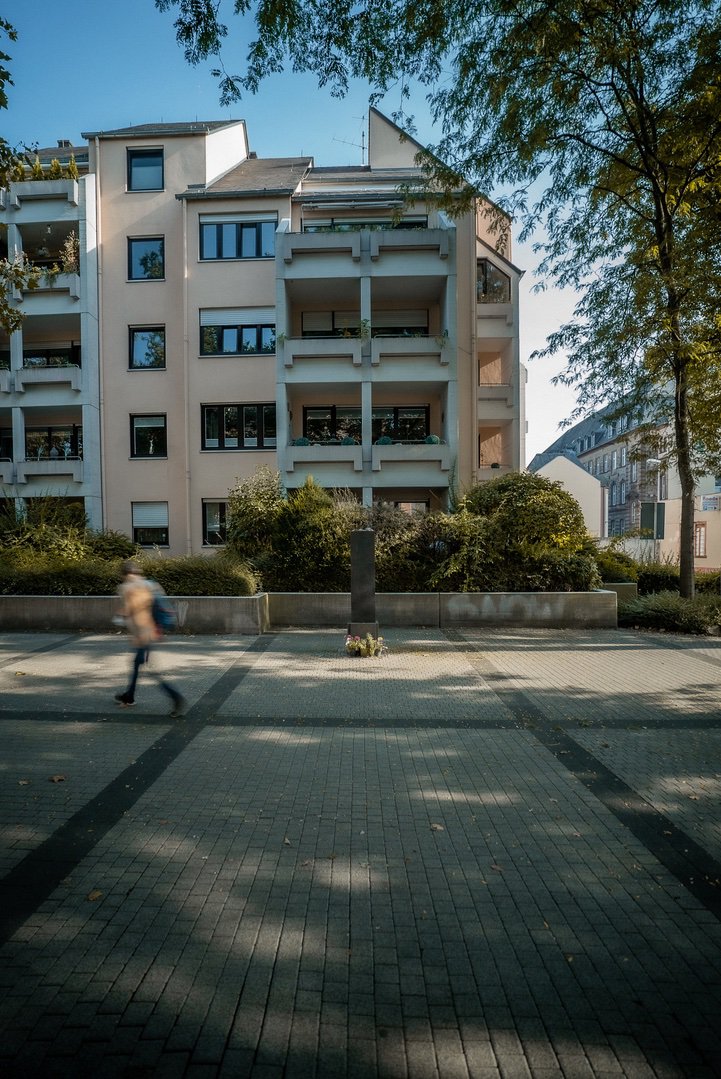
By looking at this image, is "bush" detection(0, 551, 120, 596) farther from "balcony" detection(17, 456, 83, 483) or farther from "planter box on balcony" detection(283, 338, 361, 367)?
"planter box on balcony" detection(283, 338, 361, 367)

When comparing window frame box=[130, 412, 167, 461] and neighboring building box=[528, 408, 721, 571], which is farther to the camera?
window frame box=[130, 412, 167, 461]

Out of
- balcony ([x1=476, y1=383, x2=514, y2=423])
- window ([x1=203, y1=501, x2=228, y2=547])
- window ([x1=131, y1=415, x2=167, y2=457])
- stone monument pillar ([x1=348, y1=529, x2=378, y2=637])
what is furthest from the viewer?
window ([x1=131, y1=415, x2=167, y2=457])

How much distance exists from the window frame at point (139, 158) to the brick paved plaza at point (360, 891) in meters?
22.6

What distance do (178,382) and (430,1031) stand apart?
2340 cm

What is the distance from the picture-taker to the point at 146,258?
926 inches

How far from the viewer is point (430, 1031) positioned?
8.11 ft

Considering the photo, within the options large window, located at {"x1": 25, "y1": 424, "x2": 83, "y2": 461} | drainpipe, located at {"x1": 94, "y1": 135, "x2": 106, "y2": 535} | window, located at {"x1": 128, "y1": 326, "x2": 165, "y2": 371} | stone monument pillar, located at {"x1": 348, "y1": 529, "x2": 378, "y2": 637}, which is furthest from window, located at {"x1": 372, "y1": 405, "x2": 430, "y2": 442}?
stone monument pillar, located at {"x1": 348, "y1": 529, "x2": 378, "y2": 637}

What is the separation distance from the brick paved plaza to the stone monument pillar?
3891 millimetres

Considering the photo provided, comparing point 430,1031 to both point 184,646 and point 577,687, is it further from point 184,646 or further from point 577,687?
point 184,646

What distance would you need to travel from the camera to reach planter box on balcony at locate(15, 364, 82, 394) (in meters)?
22.9

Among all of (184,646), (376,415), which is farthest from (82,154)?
(184,646)

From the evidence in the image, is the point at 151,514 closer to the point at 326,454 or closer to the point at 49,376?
the point at 49,376

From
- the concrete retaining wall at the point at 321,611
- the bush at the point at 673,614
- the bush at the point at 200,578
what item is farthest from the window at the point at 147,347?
the bush at the point at 673,614

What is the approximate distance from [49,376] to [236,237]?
869 cm
